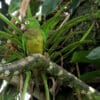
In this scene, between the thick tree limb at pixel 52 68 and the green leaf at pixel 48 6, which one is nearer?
the thick tree limb at pixel 52 68

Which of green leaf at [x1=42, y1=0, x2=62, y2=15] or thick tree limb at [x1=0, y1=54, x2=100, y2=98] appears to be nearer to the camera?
thick tree limb at [x1=0, y1=54, x2=100, y2=98]

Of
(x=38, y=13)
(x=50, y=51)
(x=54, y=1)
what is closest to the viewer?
(x=54, y=1)

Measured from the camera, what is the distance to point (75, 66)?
1.01 metres

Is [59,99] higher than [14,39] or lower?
lower

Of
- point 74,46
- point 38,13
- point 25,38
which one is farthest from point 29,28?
point 38,13

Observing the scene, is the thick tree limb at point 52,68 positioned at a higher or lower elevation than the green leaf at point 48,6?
lower

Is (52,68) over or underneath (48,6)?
underneath

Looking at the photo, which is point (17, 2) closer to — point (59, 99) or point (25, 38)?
point (25, 38)

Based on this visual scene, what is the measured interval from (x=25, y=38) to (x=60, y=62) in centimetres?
19

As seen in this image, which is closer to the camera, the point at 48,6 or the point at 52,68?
the point at 52,68

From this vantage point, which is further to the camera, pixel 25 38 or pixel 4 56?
pixel 4 56

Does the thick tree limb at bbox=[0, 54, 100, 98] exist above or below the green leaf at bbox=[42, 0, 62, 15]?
below

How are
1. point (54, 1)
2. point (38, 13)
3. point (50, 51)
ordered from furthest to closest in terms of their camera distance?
point (38, 13), point (50, 51), point (54, 1)

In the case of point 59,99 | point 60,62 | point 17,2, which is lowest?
point 59,99
